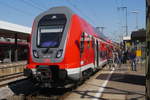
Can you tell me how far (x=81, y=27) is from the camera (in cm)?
1040

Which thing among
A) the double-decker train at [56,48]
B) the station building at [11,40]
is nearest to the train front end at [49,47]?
the double-decker train at [56,48]

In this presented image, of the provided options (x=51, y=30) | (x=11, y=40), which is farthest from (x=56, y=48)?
(x=11, y=40)

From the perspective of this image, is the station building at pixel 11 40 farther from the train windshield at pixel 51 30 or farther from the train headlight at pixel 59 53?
the train headlight at pixel 59 53

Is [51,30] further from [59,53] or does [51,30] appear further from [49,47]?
[59,53]

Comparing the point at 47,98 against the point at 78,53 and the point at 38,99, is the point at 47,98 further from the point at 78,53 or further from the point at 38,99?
the point at 78,53

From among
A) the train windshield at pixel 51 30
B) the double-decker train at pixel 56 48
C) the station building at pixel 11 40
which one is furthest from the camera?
the station building at pixel 11 40

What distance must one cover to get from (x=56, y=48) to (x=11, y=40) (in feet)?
97.1

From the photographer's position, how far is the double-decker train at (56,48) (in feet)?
29.6

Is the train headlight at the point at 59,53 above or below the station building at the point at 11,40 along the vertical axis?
below

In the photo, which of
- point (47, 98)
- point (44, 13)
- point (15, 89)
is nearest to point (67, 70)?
point (47, 98)

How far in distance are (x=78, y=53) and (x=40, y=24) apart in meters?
2.01

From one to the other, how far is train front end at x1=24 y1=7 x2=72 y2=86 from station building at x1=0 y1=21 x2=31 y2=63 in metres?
11.7

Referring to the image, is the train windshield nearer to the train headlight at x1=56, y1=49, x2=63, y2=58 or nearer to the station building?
the train headlight at x1=56, y1=49, x2=63, y2=58

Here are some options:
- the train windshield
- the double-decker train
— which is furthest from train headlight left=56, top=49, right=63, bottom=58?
the train windshield
